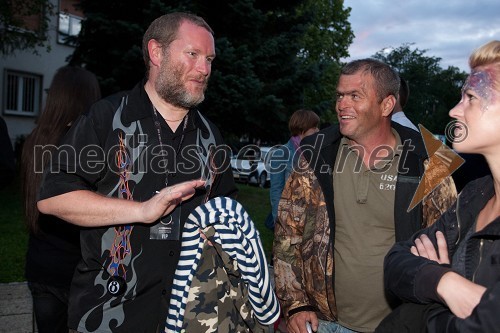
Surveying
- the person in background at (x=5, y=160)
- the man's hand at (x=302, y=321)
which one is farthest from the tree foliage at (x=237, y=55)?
the man's hand at (x=302, y=321)

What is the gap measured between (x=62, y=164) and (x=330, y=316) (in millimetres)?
1856

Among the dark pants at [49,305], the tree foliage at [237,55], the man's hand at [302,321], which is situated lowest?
the dark pants at [49,305]

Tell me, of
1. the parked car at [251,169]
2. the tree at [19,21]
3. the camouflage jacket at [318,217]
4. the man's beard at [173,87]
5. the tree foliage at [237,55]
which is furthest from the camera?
the parked car at [251,169]

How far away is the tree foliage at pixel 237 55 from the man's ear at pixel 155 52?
9184 millimetres

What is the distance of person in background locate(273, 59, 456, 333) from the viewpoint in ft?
10.3

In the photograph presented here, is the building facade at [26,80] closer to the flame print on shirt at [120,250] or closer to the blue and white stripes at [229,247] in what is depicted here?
the flame print on shirt at [120,250]

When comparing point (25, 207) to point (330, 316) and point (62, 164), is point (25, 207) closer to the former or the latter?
point (62, 164)

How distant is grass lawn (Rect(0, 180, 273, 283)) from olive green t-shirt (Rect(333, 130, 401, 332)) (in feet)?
17.6

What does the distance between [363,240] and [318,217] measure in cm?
31

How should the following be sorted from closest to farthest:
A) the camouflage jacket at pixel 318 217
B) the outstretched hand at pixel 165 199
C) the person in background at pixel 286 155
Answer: the outstretched hand at pixel 165 199 < the camouflage jacket at pixel 318 217 < the person in background at pixel 286 155

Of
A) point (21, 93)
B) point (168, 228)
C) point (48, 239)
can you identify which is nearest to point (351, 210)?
A: point (168, 228)

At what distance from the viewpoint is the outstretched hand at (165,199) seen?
222 cm

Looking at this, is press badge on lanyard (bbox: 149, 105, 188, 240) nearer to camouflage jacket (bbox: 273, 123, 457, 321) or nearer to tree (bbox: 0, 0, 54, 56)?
camouflage jacket (bbox: 273, 123, 457, 321)

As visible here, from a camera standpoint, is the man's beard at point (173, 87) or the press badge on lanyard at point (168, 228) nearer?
the press badge on lanyard at point (168, 228)
